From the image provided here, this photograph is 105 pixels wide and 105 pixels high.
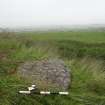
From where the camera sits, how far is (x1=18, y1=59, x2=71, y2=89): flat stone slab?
13027 millimetres

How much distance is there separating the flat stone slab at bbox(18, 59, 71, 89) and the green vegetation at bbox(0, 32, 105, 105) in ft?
0.98

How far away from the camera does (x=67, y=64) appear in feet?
48.3

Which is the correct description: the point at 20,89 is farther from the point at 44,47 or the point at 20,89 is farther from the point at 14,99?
the point at 44,47

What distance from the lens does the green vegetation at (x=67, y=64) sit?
1170 centimetres

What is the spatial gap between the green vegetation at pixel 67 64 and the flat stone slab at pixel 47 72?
0.98 feet

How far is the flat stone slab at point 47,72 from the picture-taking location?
1303cm

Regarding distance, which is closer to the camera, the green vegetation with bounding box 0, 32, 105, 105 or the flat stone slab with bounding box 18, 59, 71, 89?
the green vegetation with bounding box 0, 32, 105, 105

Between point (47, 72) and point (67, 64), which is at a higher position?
point (67, 64)

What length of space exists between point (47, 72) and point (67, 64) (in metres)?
1.40

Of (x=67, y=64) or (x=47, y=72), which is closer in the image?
(x=47, y=72)

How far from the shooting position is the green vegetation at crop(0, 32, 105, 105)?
1170 centimetres

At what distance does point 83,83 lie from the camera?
1304cm

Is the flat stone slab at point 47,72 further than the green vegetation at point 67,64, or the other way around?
the flat stone slab at point 47,72

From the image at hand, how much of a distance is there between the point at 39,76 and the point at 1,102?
2.43 m
